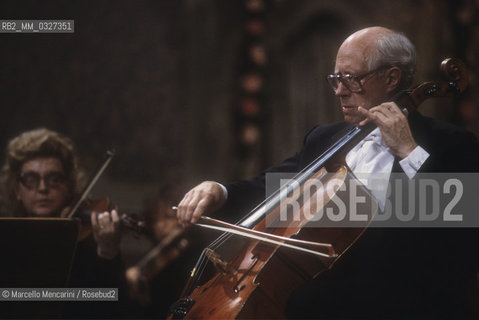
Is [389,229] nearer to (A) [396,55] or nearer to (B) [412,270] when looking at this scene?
(B) [412,270]

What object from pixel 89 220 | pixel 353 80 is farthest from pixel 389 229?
pixel 89 220

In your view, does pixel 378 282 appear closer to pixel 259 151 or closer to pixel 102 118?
pixel 259 151

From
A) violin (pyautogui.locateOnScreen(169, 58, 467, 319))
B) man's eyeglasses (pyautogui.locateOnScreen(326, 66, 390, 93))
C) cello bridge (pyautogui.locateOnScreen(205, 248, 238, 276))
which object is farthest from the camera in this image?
man's eyeglasses (pyautogui.locateOnScreen(326, 66, 390, 93))

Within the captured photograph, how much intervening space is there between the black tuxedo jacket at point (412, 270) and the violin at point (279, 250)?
0.16 m

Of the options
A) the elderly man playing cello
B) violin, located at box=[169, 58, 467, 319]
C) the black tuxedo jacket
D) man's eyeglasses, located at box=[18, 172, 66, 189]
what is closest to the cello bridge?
violin, located at box=[169, 58, 467, 319]

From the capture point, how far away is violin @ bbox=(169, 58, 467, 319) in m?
1.60

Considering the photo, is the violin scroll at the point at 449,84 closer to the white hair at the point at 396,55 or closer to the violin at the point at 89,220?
the white hair at the point at 396,55

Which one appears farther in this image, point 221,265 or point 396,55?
point 396,55

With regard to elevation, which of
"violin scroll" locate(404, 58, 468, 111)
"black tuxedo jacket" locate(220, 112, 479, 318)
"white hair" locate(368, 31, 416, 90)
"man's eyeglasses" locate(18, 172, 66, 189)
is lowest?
"black tuxedo jacket" locate(220, 112, 479, 318)

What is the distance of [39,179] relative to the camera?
8.61ft

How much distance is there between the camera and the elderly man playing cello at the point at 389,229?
1.67 m

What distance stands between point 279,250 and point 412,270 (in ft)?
1.32

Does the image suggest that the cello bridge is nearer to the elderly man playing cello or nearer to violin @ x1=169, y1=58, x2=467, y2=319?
violin @ x1=169, y1=58, x2=467, y2=319

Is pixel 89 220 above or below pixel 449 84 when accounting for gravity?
below
